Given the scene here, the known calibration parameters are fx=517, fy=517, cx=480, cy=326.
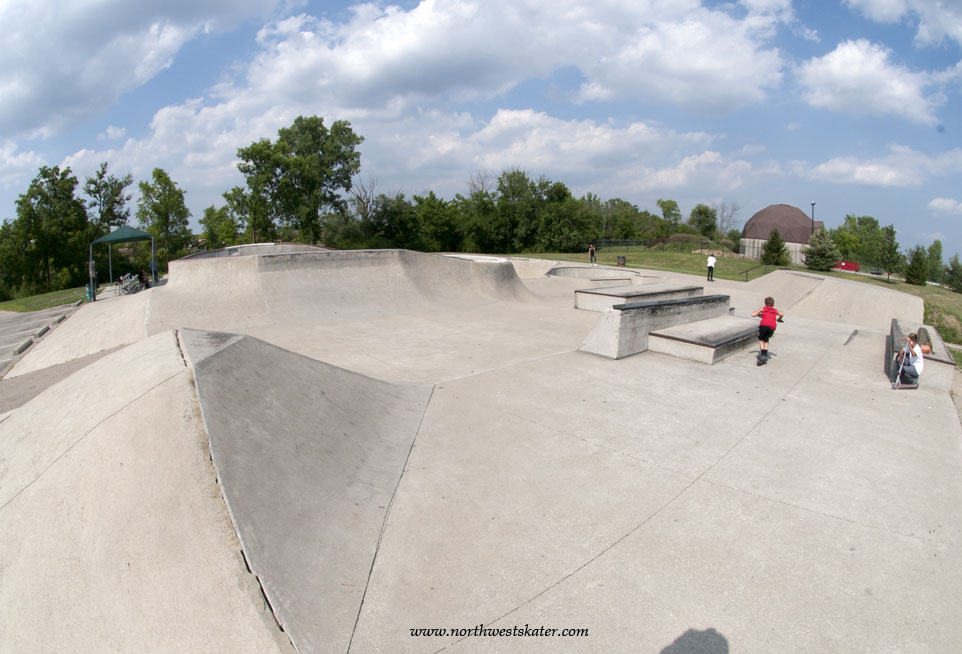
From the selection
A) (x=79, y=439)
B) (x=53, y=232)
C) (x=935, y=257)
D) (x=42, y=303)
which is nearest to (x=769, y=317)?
(x=79, y=439)

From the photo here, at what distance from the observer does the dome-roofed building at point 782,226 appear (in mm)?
66125

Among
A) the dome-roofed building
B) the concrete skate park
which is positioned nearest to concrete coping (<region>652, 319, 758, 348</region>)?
the concrete skate park

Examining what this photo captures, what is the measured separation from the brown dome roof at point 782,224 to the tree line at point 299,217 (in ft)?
44.8

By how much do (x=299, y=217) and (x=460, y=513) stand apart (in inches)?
1804

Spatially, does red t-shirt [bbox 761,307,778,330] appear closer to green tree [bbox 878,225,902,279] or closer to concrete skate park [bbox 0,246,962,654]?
concrete skate park [bbox 0,246,962,654]

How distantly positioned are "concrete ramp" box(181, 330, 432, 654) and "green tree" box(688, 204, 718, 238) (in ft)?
288

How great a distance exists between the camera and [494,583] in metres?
2.94

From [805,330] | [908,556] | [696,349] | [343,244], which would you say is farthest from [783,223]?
[908,556]

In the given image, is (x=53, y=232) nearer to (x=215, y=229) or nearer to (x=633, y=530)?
(x=215, y=229)

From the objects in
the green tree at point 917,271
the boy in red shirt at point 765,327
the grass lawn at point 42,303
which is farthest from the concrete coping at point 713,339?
the green tree at point 917,271

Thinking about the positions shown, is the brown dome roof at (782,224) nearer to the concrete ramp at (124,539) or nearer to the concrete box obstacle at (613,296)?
the concrete box obstacle at (613,296)

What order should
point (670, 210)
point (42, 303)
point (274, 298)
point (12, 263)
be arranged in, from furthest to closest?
1. point (670, 210)
2. point (12, 263)
3. point (42, 303)
4. point (274, 298)

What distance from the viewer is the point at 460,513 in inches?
144

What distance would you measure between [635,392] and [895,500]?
111 inches
